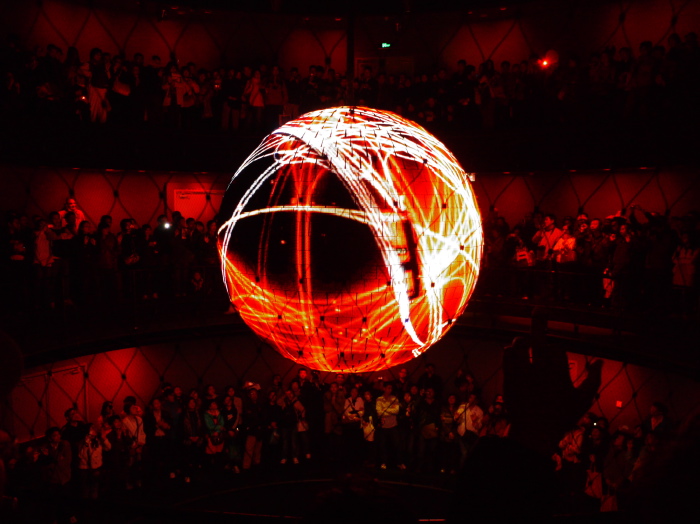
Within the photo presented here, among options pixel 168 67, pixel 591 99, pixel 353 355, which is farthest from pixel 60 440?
pixel 591 99

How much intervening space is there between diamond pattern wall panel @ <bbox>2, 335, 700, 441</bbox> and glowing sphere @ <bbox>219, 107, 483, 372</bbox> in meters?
6.92

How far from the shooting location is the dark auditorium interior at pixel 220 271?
25.1ft

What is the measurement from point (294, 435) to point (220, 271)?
3.96 meters

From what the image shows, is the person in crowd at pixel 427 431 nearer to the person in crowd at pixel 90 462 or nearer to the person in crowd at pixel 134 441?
the person in crowd at pixel 134 441

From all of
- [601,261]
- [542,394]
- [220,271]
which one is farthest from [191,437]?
[542,394]

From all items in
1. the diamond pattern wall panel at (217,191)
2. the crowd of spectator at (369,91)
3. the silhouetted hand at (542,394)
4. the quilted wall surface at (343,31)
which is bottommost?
the silhouetted hand at (542,394)

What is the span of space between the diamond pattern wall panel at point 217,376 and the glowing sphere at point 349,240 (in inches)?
272

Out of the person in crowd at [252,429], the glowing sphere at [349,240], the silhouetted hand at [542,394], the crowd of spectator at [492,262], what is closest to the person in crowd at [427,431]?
the crowd of spectator at [492,262]

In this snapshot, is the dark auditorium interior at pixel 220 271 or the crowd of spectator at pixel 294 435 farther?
the crowd of spectator at pixel 294 435

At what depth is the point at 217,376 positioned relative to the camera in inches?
465

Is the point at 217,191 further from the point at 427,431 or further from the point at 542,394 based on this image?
the point at 542,394

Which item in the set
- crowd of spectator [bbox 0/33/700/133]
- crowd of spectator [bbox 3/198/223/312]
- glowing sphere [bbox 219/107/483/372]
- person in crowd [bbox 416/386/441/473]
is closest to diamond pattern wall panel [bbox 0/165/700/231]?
crowd of spectator [bbox 3/198/223/312]

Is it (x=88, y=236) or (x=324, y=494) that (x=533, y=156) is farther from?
(x=324, y=494)

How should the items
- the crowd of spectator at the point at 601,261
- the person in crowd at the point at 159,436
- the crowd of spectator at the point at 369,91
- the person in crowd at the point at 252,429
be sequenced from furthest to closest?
1. the person in crowd at the point at 252,429
2. the person in crowd at the point at 159,436
3. the crowd of spectator at the point at 369,91
4. the crowd of spectator at the point at 601,261
